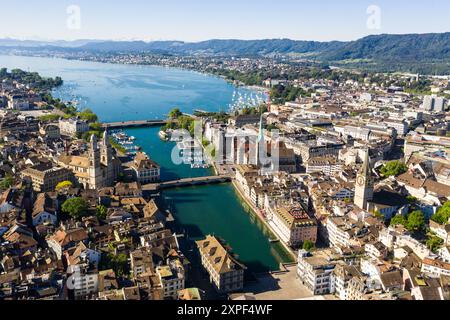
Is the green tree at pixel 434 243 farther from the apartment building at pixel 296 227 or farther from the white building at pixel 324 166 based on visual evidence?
the white building at pixel 324 166

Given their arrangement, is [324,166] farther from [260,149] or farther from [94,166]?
[94,166]

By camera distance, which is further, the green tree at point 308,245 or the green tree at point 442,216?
the green tree at point 442,216

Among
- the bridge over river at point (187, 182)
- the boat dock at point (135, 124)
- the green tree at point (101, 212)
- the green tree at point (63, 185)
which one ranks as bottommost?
the bridge over river at point (187, 182)

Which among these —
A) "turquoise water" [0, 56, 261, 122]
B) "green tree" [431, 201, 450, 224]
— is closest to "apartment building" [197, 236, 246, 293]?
"green tree" [431, 201, 450, 224]

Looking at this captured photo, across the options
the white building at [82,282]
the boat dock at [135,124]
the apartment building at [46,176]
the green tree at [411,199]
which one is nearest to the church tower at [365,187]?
the green tree at [411,199]

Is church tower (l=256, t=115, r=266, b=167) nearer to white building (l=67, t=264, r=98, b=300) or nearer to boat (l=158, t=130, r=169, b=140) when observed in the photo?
boat (l=158, t=130, r=169, b=140)

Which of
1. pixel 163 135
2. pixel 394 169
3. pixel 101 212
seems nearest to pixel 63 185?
pixel 101 212
